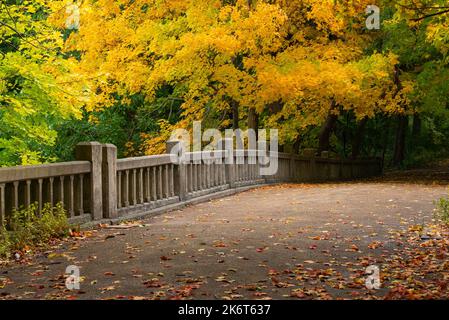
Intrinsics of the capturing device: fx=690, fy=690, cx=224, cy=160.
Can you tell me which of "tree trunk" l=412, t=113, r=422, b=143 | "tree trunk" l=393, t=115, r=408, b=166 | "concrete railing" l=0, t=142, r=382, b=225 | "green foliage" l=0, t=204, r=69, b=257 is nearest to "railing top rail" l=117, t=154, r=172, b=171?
"concrete railing" l=0, t=142, r=382, b=225

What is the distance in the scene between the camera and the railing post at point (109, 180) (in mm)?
11836

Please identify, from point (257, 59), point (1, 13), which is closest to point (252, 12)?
point (257, 59)

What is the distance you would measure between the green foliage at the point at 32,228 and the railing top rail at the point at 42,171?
46 centimetres

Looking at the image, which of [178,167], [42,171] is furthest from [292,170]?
[42,171]

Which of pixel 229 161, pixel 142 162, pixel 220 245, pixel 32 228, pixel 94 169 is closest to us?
pixel 220 245

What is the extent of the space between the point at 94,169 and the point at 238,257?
3922 millimetres

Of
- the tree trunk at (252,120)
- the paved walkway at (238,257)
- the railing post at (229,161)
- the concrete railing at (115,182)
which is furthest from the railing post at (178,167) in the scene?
the tree trunk at (252,120)

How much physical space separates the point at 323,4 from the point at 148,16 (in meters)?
5.71

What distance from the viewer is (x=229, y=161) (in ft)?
62.2

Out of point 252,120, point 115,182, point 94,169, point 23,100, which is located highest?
point 23,100

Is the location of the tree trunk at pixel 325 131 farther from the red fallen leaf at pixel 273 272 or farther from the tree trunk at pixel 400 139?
the red fallen leaf at pixel 273 272

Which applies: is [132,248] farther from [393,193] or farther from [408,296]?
[393,193]

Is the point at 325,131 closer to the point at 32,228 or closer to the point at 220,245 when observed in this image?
the point at 220,245

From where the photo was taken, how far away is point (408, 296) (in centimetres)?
634
